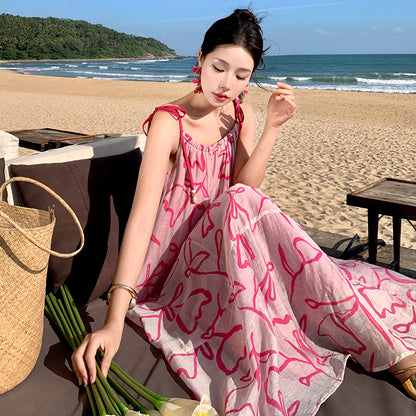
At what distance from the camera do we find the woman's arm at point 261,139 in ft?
6.34

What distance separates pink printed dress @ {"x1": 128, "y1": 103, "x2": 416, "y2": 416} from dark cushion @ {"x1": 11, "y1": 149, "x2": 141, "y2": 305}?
0.21m

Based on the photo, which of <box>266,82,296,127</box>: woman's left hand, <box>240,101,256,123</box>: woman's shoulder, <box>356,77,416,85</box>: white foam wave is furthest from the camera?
<box>356,77,416,85</box>: white foam wave

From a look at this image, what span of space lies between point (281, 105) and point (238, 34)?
34 centimetres

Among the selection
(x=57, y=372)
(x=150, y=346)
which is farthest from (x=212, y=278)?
(x=57, y=372)

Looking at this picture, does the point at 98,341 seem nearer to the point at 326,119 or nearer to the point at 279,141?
the point at 279,141

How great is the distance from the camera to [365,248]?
11.3ft

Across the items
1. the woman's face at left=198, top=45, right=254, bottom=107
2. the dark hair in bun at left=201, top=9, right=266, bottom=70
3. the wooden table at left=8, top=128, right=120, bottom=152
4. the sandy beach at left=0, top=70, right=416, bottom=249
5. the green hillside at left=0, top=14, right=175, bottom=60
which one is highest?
the green hillside at left=0, top=14, right=175, bottom=60

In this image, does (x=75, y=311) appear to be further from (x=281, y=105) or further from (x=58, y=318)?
(x=281, y=105)

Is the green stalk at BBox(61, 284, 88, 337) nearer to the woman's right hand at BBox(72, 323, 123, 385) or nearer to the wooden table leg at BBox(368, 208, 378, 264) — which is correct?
the woman's right hand at BBox(72, 323, 123, 385)

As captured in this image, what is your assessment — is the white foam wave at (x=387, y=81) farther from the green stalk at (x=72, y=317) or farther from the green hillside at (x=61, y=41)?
the green hillside at (x=61, y=41)

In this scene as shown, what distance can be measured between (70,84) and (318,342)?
28.0m

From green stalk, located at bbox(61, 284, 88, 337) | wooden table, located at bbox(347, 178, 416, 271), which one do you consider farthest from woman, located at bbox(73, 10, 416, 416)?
wooden table, located at bbox(347, 178, 416, 271)

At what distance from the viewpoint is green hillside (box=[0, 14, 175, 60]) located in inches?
3184

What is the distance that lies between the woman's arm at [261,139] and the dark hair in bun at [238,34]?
0.57ft
